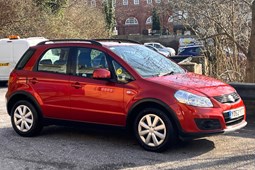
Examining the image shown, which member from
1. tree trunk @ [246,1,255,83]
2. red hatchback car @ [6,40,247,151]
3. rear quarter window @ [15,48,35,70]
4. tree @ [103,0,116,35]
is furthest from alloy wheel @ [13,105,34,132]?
tree @ [103,0,116,35]

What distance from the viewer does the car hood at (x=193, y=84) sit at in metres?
5.89

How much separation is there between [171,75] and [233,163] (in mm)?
1733

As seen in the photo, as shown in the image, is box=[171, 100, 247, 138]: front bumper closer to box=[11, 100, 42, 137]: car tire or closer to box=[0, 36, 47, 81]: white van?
box=[11, 100, 42, 137]: car tire

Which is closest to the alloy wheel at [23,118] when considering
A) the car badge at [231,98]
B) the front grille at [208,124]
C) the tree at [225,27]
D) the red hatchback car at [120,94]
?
the red hatchback car at [120,94]

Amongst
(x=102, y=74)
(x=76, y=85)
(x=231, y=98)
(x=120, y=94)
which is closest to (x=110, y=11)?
(x=76, y=85)

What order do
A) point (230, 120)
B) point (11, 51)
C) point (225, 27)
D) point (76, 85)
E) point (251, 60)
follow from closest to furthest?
point (230, 120)
point (76, 85)
point (251, 60)
point (225, 27)
point (11, 51)

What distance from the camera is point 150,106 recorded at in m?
6.04

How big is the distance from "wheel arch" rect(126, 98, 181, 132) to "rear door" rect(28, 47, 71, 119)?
117 cm

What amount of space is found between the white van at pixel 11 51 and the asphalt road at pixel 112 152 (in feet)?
28.6

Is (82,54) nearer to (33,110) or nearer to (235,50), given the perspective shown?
(33,110)

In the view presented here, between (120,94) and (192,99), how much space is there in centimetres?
111

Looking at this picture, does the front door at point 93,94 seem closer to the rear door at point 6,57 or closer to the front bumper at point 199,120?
the front bumper at point 199,120

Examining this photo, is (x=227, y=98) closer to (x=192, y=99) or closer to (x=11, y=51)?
(x=192, y=99)

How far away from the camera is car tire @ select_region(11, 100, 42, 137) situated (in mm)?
7101
